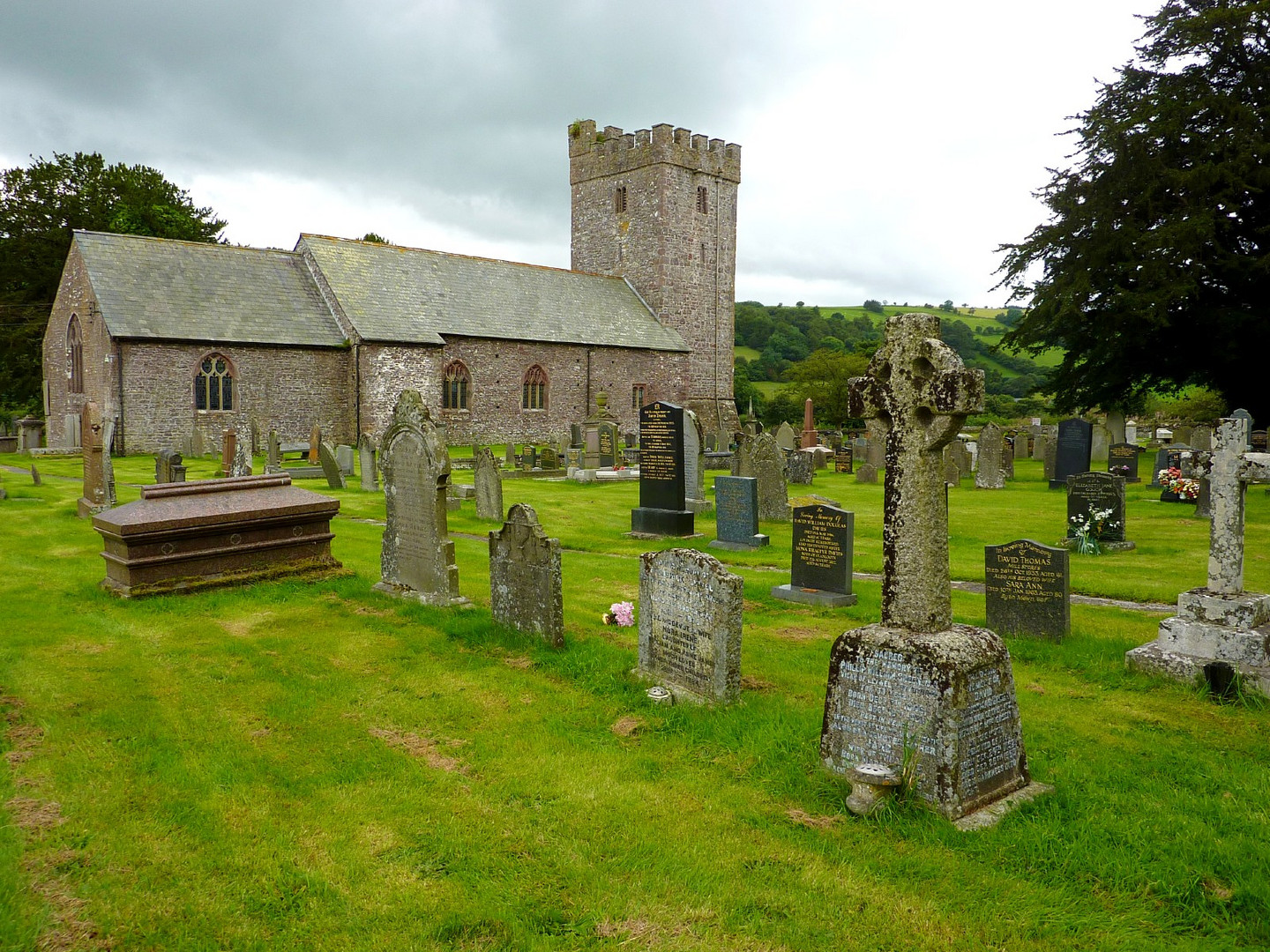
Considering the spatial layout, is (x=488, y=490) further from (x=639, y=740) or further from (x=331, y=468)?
(x=639, y=740)

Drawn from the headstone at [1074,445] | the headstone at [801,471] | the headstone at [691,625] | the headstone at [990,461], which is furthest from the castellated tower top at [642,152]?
the headstone at [691,625]

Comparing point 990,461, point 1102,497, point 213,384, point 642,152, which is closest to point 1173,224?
point 990,461

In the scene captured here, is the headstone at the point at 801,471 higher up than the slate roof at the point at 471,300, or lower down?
lower down

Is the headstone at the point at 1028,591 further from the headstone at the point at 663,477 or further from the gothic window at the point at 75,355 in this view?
the gothic window at the point at 75,355

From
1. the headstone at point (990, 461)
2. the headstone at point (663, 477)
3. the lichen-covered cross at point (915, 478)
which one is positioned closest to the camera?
the lichen-covered cross at point (915, 478)

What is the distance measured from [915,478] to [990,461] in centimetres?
1699

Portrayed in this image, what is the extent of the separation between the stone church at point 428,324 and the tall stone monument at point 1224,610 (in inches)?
1006

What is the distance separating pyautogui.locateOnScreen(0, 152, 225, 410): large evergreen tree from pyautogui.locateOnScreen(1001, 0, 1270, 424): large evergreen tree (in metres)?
37.5

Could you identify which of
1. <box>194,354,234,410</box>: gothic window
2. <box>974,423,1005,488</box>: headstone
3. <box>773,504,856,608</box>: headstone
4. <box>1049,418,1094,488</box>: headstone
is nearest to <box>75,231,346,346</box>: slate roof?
<box>194,354,234,410</box>: gothic window

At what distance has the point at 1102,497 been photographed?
38.2 feet

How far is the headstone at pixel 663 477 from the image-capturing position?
1288 centimetres

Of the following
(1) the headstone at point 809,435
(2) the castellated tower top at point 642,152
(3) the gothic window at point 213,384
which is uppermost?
(2) the castellated tower top at point 642,152

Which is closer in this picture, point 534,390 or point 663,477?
point 663,477

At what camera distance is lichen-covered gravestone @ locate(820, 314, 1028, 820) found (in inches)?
158
